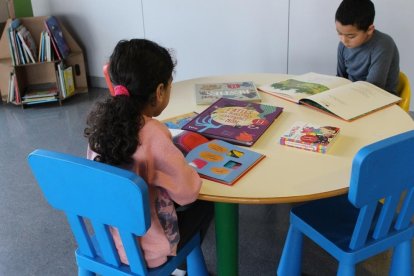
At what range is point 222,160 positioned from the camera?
1.26m

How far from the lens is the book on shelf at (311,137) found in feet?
4.30

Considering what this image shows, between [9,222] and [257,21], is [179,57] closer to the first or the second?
[257,21]

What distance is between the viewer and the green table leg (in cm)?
138

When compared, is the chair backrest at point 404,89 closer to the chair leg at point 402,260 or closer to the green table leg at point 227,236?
the chair leg at point 402,260

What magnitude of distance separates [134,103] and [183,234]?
449mm

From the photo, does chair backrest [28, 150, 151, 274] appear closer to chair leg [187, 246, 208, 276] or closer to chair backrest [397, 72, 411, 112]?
chair leg [187, 246, 208, 276]

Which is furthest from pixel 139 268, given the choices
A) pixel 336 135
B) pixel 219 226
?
pixel 336 135

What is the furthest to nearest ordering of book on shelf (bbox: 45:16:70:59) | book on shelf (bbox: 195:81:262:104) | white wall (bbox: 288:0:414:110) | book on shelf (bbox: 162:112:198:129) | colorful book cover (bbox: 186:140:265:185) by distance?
1. book on shelf (bbox: 45:16:70:59)
2. white wall (bbox: 288:0:414:110)
3. book on shelf (bbox: 195:81:262:104)
4. book on shelf (bbox: 162:112:198:129)
5. colorful book cover (bbox: 186:140:265:185)

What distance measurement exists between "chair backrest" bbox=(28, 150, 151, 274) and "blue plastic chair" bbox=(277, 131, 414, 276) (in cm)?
51

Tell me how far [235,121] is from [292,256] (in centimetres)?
54

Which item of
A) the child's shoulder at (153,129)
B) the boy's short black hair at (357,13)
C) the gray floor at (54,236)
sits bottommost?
the gray floor at (54,236)

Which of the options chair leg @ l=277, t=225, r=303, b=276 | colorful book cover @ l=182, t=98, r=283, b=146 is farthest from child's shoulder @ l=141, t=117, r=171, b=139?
chair leg @ l=277, t=225, r=303, b=276

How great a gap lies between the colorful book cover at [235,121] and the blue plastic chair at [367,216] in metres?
→ 0.31

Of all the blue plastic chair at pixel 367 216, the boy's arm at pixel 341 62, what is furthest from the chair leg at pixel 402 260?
the boy's arm at pixel 341 62
